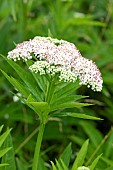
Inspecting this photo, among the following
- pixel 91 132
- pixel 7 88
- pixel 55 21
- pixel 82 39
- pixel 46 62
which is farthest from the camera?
pixel 82 39

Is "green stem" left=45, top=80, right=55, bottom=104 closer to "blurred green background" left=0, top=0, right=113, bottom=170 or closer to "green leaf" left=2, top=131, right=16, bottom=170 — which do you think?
"green leaf" left=2, top=131, right=16, bottom=170

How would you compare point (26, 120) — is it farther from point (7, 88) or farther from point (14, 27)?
point (14, 27)

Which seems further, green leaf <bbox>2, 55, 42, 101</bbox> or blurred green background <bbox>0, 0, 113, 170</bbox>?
blurred green background <bbox>0, 0, 113, 170</bbox>

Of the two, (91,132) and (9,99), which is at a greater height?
(9,99)

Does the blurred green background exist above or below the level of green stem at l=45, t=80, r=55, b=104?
above

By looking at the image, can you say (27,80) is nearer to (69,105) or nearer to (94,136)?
(69,105)

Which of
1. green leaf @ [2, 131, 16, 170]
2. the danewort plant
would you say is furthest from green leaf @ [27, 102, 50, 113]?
green leaf @ [2, 131, 16, 170]

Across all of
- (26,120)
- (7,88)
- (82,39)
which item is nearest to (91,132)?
(26,120)
